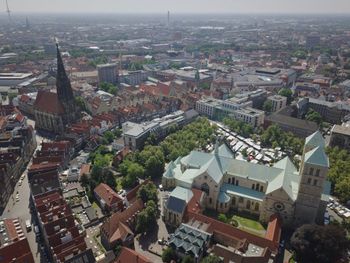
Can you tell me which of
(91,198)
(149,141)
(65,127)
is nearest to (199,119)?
(149,141)

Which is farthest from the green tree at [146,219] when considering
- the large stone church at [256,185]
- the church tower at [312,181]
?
the church tower at [312,181]

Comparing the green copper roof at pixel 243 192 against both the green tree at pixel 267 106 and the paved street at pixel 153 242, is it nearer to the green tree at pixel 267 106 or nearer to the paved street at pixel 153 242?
the paved street at pixel 153 242

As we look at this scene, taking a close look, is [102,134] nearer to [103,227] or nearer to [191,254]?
[103,227]

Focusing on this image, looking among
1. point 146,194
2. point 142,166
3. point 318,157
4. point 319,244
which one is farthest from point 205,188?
point 319,244

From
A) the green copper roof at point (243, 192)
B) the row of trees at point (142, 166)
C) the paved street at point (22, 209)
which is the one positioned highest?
the green copper roof at point (243, 192)

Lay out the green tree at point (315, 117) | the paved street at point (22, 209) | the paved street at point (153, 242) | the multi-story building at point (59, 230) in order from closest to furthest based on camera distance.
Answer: the multi-story building at point (59, 230)
the paved street at point (153, 242)
the paved street at point (22, 209)
the green tree at point (315, 117)

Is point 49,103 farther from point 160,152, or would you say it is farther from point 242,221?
point 242,221
